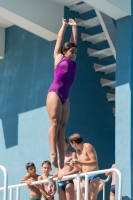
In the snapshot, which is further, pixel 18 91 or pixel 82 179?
pixel 18 91

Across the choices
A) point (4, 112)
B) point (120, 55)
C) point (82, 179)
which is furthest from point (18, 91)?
point (82, 179)

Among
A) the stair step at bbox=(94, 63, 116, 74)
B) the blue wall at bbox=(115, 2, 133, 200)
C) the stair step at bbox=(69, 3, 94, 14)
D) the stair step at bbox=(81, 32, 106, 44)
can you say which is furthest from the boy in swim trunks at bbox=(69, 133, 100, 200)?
the stair step at bbox=(69, 3, 94, 14)

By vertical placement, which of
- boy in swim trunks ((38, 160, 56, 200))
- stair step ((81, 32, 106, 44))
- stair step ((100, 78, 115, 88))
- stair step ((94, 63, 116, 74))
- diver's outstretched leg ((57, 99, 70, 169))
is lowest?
boy in swim trunks ((38, 160, 56, 200))

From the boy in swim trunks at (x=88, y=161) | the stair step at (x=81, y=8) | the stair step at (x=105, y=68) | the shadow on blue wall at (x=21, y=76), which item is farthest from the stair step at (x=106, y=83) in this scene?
the boy in swim trunks at (x=88, y=161)

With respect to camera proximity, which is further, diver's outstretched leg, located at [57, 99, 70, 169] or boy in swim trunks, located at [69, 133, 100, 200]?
boy in swim trunks, located at [69, 133, 100, 200]

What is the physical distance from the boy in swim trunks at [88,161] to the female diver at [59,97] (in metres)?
1.92

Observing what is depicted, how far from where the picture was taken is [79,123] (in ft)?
40.6

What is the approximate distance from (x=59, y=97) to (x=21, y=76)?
5468 mm

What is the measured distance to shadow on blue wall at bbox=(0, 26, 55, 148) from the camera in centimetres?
1277

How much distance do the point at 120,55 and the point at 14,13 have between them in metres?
2.07

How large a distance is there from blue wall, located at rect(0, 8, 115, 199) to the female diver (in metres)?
4.17

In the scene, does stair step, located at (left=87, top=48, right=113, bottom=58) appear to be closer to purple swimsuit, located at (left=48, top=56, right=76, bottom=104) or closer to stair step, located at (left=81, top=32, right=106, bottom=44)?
stair step, located at (left=81, top=32, right=106, bottom=44)

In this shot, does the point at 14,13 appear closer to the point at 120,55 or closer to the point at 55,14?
the point at 55,14

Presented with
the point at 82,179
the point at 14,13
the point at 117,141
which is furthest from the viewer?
the point at 14,13
